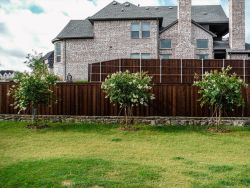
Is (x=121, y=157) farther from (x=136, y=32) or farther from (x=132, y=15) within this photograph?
(x=132, y=15)

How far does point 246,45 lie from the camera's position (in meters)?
43.4

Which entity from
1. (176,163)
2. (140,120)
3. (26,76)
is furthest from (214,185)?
(26,76)

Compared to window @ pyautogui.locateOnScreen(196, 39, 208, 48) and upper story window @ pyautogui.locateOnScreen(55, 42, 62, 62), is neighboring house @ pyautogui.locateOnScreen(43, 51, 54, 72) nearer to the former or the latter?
upper story window @ pyautogui.locateOnScreen(55, 42, 62, 62)

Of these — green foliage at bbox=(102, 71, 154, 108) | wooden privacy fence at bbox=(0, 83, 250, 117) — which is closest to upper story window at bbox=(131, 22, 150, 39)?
Result: wooden privacy fence at bbox=(0, 83, 250, 117)

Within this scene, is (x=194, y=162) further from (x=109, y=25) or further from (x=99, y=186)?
(x=109, y=25)

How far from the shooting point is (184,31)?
41.6 meters

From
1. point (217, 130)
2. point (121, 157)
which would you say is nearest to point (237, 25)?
point (217, 130)

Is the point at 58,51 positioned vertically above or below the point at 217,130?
above

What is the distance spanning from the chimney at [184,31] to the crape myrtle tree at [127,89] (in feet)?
68.0

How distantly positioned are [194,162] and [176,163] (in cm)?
64

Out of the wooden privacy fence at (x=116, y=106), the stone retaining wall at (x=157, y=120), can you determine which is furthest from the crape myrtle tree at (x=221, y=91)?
the wooden privacy fence at (x=116, y=106)

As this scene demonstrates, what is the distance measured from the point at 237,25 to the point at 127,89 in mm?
25360

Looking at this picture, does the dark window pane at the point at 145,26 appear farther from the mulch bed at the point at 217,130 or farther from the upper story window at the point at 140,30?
the mulch bed at the point at 217,130

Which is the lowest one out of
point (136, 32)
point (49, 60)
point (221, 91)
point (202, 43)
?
point (221, 91)
